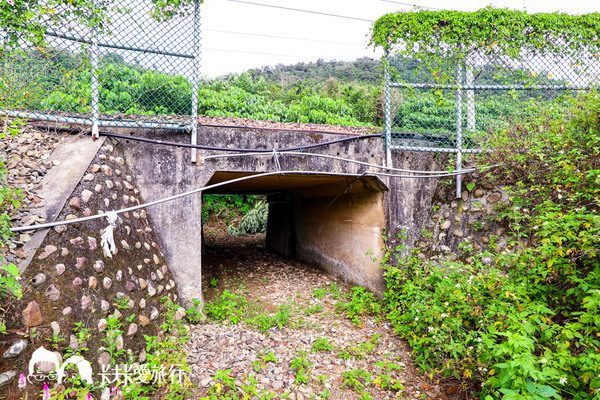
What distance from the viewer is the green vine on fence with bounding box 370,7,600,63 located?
4152 mm

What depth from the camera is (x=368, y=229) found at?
480 centimetres

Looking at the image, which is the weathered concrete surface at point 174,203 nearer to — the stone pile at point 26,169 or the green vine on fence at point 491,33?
the stone pile at point 26,169

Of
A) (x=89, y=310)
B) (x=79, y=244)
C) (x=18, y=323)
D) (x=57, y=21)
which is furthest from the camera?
(x=57, y=21)

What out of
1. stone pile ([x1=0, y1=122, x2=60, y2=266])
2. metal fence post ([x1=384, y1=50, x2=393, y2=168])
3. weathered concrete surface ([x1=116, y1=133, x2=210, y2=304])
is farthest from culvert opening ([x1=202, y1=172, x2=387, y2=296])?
stone pile ([x1=0, y1=122, x2=60, y2=266])

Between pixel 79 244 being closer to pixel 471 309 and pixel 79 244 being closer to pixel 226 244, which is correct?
pixel 471 309

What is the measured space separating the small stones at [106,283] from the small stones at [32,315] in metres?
0.50

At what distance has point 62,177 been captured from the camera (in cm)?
284

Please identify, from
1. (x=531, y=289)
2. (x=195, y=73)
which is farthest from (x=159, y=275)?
(x=531, y=289)

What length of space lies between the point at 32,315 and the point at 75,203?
96 centimetres

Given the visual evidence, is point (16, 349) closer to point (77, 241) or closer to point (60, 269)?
point (60, 269)

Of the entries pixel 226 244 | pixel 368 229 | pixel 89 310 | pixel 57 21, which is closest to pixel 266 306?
pixel 368 229

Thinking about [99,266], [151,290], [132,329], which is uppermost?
[99,266]

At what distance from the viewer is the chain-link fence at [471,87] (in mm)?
4215

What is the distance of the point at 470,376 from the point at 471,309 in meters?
0.53
